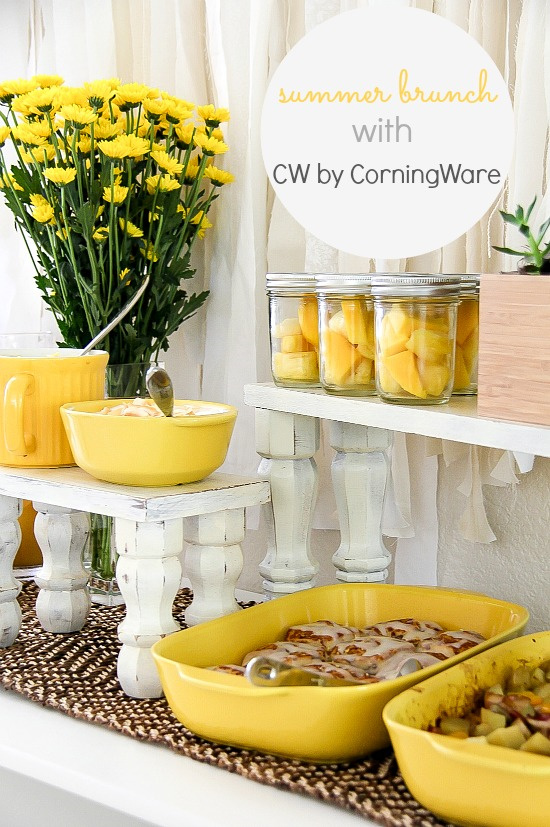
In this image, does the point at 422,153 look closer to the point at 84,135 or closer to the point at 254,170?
the point at 254,170

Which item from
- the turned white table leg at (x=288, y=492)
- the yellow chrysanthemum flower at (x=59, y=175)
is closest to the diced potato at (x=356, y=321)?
the turned white table leg at (x=288, y=492)

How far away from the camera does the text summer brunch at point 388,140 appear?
40.7 inches

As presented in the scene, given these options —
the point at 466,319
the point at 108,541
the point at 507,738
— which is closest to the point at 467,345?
the point at 466,319

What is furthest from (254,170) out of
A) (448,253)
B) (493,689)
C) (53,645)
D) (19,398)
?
(493,689)

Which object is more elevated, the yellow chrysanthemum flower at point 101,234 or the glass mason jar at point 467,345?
the yellow chrysanthemum flower at point 101,234

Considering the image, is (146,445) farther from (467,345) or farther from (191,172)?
(191,172)

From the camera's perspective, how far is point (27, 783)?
0.78 meters

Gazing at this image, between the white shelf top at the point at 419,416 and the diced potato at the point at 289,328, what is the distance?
0.17 ft

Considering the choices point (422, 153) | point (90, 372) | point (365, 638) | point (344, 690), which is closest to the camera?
point (344, 690)

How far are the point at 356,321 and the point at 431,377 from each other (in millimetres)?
97

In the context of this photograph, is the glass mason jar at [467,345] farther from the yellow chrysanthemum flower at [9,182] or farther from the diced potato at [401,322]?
the yellow chrysanthemum flower at [9,182]

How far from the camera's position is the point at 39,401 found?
3.09 feet

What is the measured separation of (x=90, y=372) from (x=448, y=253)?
1.22ft

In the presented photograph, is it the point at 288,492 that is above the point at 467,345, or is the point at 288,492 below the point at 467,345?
below
